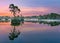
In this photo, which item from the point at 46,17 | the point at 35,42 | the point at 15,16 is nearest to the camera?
the point at 35,42

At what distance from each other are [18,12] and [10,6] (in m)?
2.77

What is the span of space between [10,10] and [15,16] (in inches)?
104

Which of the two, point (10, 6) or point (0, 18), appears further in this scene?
point (0, 18)

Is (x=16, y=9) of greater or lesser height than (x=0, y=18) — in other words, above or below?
above

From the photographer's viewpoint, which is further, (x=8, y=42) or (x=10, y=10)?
(x=10, y=10)

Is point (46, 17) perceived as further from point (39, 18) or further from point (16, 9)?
point (16, 9)

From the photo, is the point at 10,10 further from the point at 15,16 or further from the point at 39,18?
the point at 39,18

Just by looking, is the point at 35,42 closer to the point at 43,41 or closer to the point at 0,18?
the point at 43,41

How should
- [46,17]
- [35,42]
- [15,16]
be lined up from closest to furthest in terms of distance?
[35,42]
[15,16]
[46,17]

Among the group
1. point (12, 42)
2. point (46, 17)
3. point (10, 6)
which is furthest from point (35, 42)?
point (46, 17)

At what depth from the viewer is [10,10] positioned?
4709 centimetres

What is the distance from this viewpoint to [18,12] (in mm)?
46500

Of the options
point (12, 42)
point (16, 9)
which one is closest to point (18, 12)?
point (16, 9)

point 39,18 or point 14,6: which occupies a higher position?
point 14,6
